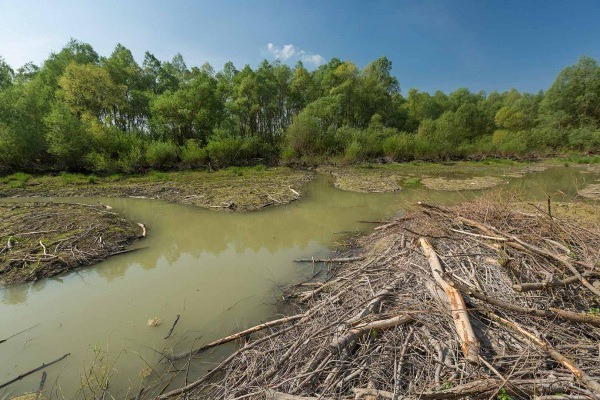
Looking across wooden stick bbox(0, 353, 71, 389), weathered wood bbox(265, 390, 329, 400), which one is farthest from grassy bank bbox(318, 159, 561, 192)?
wooden stick bbox(0, 353, 71, 389)

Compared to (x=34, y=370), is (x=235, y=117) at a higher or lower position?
higher

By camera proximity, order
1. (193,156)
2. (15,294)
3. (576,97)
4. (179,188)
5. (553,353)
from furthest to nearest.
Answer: (576,97)
(193,156)
(179,188)
(15,294)
(553,353)

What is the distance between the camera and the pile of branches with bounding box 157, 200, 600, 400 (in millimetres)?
2576

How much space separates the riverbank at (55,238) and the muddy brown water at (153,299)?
400 millimetres

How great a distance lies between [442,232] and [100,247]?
897 centimetres

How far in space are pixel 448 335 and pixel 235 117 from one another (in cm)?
3227

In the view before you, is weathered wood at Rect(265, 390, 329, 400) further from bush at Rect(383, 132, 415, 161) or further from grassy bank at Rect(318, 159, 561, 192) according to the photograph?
bush at Rect(383, 132, 415, 161)

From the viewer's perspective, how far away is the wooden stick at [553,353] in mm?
2288

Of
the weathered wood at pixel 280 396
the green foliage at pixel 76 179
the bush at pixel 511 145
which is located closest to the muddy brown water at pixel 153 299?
the weathered wood at pixel 280 396

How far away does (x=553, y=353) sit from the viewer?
2.61 meters

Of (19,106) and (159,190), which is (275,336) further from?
(19,106)

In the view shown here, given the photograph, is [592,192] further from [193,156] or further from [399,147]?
[193,156]

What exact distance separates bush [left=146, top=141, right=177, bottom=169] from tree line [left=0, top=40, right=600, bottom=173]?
0.30 feet

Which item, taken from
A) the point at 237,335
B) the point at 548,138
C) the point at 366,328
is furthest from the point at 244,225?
the point at 548,138
